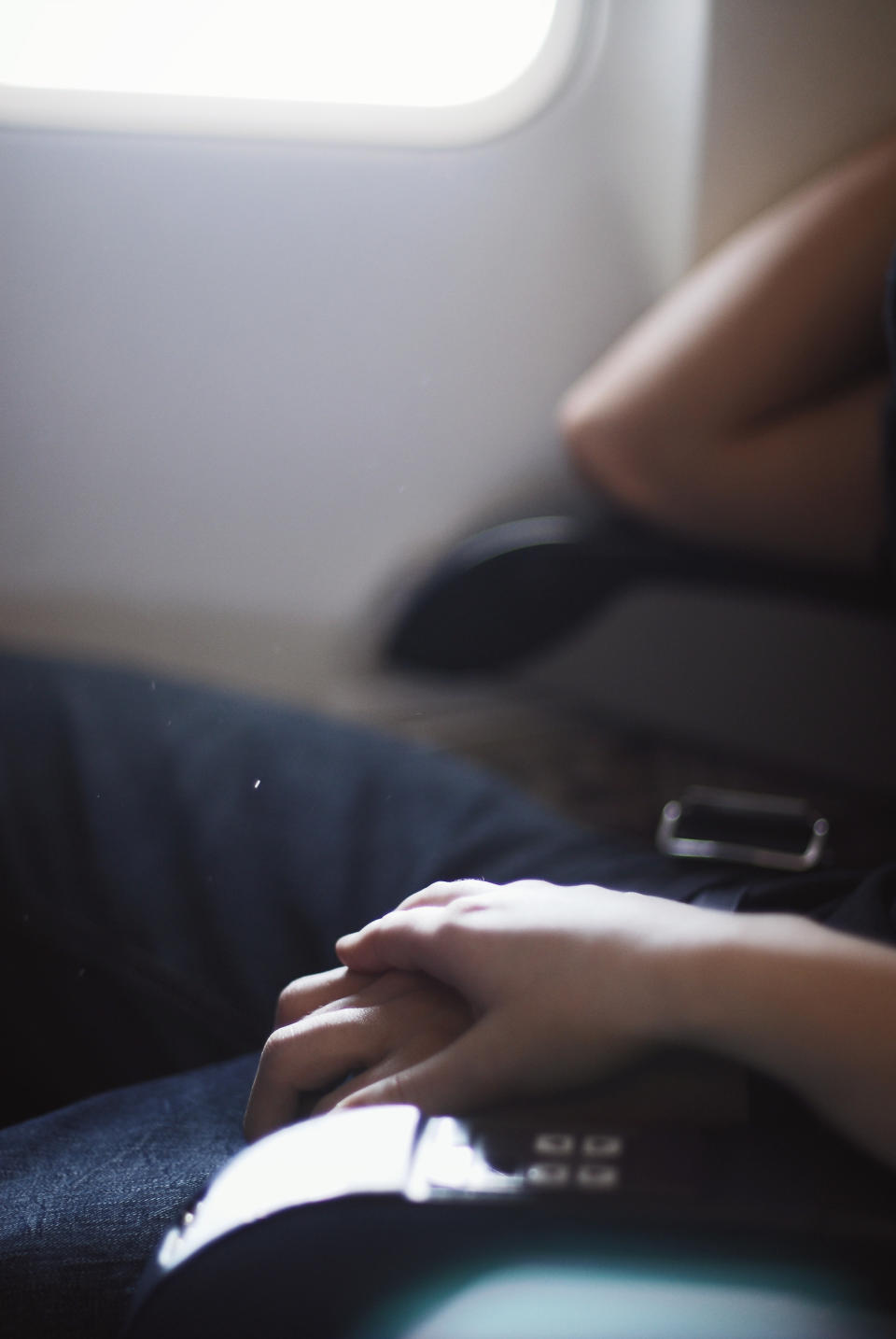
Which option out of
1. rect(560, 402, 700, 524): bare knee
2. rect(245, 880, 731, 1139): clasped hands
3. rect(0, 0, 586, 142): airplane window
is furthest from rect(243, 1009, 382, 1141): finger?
rect(560, 402, 700, 524): bare knee

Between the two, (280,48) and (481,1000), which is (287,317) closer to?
(280,48)

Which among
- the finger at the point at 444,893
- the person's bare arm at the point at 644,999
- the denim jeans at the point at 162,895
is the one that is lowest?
the denim jeans at the point at 162,895

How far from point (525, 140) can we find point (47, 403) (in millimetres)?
325

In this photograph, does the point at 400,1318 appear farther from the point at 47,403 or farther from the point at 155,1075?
the point at 47,403

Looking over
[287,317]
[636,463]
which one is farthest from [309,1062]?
[636,463]

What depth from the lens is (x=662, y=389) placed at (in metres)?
0.71

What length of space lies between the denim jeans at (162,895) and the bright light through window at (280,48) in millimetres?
309

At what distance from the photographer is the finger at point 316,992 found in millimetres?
331

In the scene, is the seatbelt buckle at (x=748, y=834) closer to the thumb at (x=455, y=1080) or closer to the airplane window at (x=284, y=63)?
the thumb at (x=455, y=1080)

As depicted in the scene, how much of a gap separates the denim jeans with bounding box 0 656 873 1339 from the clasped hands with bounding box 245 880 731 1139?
0.03m

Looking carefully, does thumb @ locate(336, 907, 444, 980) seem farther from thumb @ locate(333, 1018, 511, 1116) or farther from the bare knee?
the bare knee

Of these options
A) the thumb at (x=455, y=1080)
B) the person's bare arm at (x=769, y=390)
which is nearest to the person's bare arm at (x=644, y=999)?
the thumb at (x=455, y=1080)

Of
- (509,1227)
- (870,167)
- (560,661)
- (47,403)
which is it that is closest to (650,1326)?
(509,1227)

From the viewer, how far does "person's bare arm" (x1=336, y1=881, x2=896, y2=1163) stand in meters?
0.26
